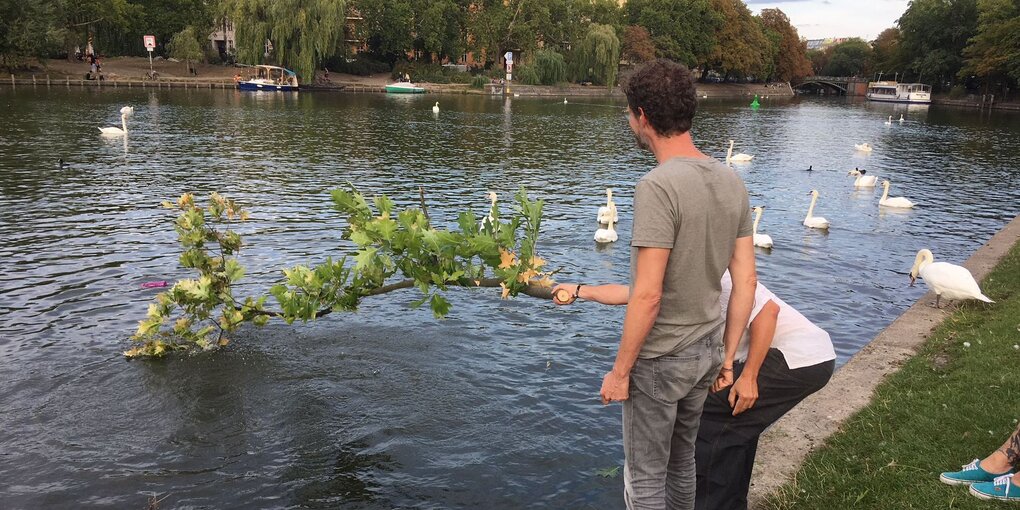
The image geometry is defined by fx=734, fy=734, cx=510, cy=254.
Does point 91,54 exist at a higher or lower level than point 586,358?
higher

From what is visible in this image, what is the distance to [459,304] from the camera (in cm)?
1186

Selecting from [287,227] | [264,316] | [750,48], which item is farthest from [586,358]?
[750,48]

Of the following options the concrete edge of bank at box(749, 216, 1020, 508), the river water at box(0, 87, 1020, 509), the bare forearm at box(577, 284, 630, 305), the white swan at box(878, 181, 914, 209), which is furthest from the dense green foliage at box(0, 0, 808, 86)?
the bare forearm at box(577, 284, 630, 305)

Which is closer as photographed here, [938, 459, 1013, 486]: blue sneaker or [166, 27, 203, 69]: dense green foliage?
[938, 459, 1013, 486]: blue sneaker

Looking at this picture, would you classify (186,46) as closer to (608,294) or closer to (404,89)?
(404,89)

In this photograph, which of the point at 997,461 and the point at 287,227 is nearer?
the point at 997,461

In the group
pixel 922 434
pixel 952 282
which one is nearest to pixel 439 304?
pixel 922 434

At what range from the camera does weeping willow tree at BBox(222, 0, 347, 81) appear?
225 ft

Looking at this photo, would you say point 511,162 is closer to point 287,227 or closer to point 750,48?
point 287,227

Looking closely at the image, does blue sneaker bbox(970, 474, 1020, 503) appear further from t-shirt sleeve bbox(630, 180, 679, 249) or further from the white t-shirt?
t-shirt sleeve bbox(630, 180, 679, 249)

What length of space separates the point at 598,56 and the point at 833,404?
89.9 meters

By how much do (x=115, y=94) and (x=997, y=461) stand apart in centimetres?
6359

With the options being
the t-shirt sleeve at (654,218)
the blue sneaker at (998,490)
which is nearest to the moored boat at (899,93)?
the blue sneaker at (998,490)

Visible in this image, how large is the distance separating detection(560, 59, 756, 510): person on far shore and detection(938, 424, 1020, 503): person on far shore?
7.71 ft
